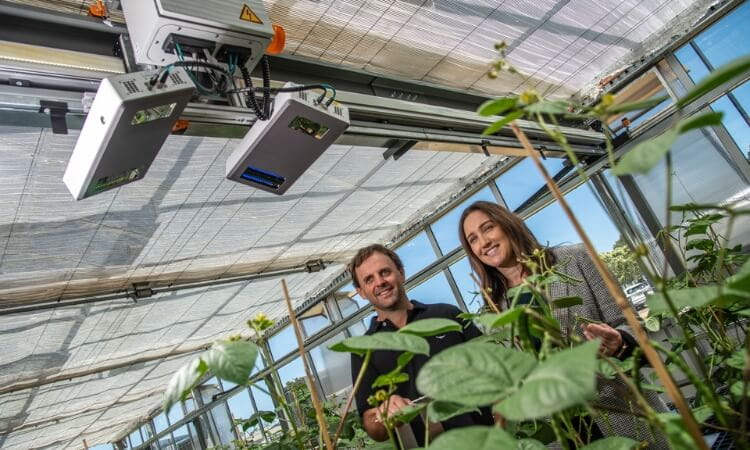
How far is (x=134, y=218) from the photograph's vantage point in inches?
140

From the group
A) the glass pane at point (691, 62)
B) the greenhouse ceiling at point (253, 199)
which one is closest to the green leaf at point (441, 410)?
the greenhouse ceiling at point (253, 199)

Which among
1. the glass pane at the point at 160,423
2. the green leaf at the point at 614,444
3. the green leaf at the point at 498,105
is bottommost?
the green leaf at the point at 614,444

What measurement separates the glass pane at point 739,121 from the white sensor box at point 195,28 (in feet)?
12.8

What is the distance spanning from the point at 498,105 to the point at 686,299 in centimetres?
25

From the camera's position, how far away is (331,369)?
7938 mm

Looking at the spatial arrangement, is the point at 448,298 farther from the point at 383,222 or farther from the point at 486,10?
the point at 486,10

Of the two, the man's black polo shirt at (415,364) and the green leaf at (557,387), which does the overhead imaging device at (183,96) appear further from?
the green leaf at (557,387)

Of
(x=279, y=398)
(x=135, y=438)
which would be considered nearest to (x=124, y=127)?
(x=279, y=398)

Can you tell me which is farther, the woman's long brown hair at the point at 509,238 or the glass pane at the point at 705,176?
the glass pane at the point at 705,176

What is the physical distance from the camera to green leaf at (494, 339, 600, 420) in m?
0.27

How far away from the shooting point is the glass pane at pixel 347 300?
731 cm

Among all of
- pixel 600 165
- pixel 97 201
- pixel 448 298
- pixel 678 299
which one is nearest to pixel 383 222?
pixel 448 298

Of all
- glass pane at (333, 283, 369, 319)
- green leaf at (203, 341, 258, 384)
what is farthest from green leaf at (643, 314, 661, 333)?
glass pane at (333, 283, 369, 319)

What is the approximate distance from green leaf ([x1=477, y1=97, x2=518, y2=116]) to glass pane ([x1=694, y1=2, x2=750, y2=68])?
14.1 ft
